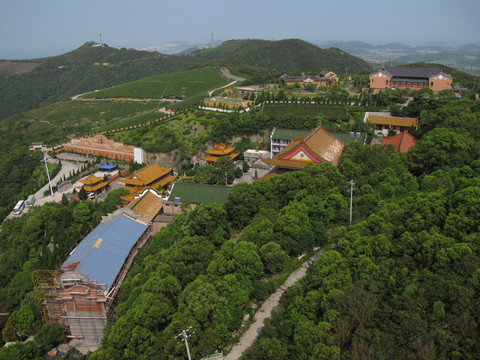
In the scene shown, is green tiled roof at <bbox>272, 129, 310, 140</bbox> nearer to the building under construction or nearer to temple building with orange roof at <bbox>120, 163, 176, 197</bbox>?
temple building with orange roof at <bbox>120, 163, 176, 197</bbox>

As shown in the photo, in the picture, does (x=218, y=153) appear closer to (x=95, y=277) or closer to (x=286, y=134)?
(x=286, y=134)

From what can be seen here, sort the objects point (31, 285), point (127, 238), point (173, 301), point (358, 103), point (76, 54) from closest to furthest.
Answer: point (173, 301) < point (31, 285) < point (127, 238) < point (358, 103) < point (76, 54)

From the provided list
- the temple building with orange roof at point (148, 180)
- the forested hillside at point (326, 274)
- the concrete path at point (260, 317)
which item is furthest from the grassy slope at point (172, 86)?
the concrete path at point (260, 317)

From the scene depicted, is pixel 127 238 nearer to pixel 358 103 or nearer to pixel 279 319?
pixel 279 319

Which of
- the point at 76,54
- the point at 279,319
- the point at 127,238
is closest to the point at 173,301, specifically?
the point at 279,319

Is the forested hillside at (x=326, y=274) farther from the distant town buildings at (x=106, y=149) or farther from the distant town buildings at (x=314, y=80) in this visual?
the distant town buildings at (x=314, y=80)

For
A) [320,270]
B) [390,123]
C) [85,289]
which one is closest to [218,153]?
[390,123]
